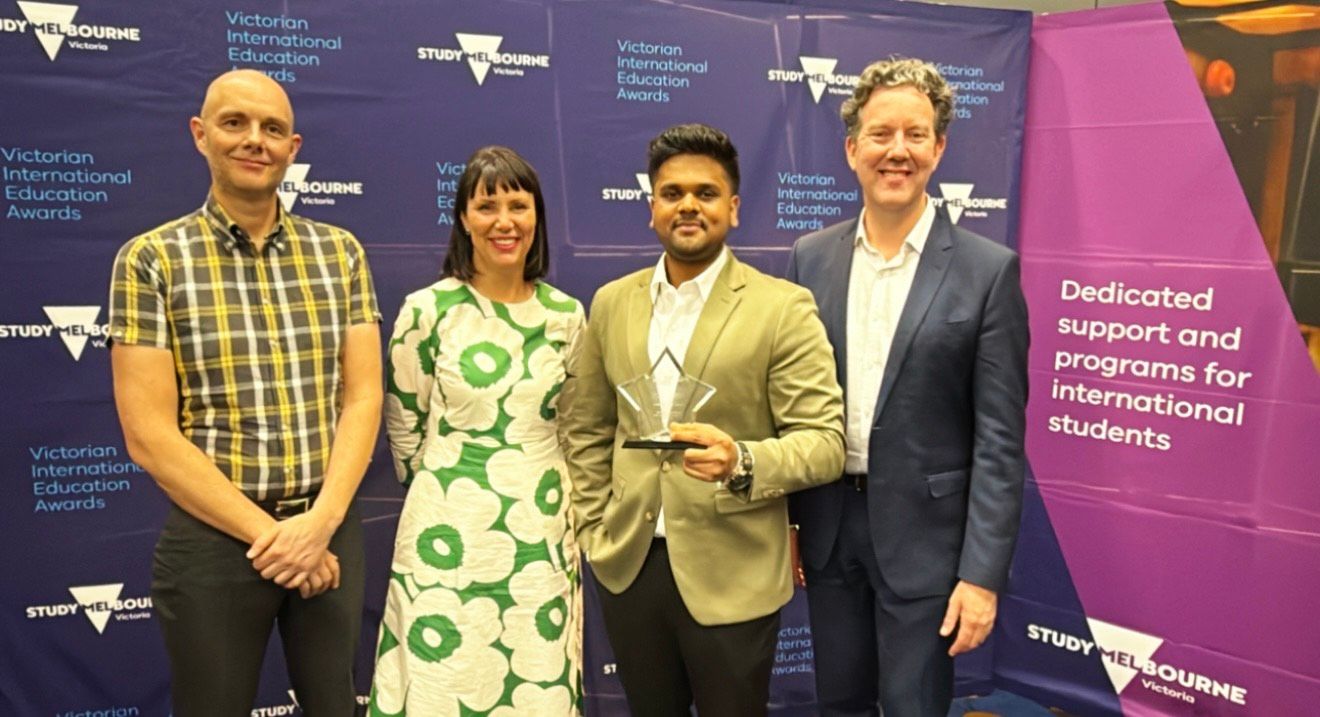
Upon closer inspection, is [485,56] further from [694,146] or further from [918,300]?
[918,300]

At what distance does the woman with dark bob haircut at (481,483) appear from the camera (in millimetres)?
2334

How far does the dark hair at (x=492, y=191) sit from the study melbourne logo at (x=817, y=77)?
1.40 m

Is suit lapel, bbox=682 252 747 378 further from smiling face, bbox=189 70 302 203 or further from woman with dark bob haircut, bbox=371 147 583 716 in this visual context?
smiling face, bbox=189 70 302 203

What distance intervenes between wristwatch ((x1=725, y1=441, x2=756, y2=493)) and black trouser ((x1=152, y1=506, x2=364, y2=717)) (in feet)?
3.21

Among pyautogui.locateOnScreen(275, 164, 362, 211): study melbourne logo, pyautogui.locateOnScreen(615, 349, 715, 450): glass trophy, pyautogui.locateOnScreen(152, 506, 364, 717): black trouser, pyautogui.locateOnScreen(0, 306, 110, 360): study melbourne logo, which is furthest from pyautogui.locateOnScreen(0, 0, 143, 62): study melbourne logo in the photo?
pyautogui.locateOnScreen(615, 349, 715, 450): glass trophy

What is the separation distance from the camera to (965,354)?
2107 mm

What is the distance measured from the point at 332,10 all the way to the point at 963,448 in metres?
2.25

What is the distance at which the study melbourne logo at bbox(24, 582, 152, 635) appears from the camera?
2869 mm

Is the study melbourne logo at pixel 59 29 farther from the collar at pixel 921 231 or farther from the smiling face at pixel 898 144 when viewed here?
the collar at pixel 921 231

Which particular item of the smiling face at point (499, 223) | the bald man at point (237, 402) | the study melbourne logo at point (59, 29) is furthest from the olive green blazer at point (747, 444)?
the study melbourne logo at point (59, 29)

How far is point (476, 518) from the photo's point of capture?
2.33 meters

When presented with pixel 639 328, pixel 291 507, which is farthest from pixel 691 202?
pixel 291 507

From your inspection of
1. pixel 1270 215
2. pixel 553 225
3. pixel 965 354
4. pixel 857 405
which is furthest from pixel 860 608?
pixel 1270 215

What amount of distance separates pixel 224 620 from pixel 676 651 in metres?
1.01
